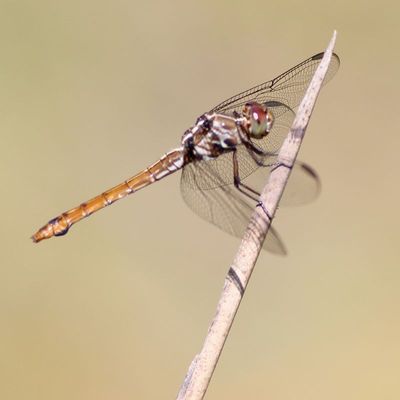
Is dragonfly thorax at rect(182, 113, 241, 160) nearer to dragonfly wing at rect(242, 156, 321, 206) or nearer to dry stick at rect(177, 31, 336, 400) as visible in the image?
dragonfly wing at rect(242, 156, 321, 206)

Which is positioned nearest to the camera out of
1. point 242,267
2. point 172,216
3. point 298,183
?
point 242,267

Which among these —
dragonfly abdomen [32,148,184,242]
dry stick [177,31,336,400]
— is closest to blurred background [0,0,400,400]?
dragonfly abdomen [32,148,184,242]

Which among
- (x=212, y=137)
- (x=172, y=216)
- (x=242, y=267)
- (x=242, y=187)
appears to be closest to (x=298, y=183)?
(x=242, y=187)

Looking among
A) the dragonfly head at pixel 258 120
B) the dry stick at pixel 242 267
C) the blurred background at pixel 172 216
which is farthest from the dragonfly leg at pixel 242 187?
the blurred background at pixel 172 216

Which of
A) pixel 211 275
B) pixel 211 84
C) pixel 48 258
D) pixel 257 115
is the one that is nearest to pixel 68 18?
pixel 211 84

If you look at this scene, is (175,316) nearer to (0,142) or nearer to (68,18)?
(0,142)

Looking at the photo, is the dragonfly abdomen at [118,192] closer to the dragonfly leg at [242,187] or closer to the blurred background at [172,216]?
the dragonfly leg at [242,187]

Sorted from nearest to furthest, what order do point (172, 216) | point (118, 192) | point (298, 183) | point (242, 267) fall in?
1. point (242, 267)
2. point (298, 183)
3. point (118, 192)
4. point (172, 216)

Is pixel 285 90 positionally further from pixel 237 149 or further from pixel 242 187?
pixel 242 187
